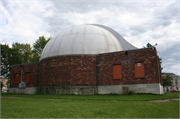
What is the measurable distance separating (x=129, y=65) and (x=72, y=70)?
642 centimetres

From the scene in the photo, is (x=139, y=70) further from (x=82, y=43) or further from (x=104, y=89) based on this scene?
(x=82, y=43)

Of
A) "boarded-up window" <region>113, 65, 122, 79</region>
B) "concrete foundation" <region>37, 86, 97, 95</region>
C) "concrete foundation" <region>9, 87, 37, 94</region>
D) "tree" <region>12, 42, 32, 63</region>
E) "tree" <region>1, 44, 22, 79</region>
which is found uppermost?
"tree" <region>12, 42, 32, 63</region>

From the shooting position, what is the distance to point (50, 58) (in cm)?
2083

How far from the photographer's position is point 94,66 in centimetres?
1934

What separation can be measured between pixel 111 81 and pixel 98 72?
188 cm

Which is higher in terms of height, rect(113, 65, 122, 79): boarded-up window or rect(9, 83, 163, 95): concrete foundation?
rect(113, 65, 122, 79): boarded-up window

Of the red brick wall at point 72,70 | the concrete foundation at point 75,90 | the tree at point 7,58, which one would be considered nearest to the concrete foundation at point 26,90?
the red brick wall at point 72,70

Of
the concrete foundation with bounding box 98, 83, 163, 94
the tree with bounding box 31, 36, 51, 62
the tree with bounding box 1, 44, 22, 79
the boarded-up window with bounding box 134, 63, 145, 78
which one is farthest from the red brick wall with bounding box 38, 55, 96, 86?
the tree with bounding box 31, 36, 51, 62

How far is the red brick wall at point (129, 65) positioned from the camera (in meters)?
16.4

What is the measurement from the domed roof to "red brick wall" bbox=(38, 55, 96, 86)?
76 centimetres

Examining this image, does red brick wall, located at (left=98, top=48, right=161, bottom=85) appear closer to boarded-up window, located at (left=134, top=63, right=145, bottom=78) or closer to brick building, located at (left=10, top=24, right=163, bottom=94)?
brick building, located at (left=10, top=24, right=163, bottom=94)

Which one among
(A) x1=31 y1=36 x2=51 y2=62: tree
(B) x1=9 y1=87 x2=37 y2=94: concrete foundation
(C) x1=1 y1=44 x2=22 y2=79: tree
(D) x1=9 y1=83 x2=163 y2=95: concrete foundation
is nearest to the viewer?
(D) x1=9 y1=83 x2=163 y2=95: concrete foundation

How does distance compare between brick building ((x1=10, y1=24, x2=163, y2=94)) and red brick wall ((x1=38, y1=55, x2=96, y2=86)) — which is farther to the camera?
red brick wall ((x1=38, y1=55, x2=96, y2=86))

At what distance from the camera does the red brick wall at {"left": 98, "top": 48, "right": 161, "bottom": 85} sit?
16.4 meters
